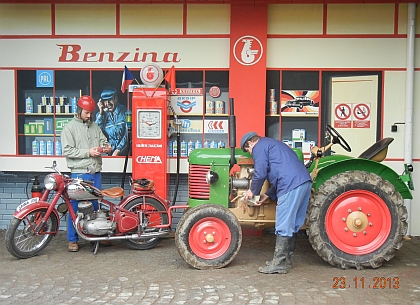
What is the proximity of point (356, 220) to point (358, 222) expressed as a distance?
0.03 meters

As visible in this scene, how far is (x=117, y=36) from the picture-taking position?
26.0ft

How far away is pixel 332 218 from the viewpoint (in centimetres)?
586

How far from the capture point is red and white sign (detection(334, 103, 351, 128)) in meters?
7.82

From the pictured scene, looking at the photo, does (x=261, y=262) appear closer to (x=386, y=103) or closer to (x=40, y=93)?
(x=386, y=103)

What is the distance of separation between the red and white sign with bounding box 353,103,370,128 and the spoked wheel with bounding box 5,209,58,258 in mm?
4642

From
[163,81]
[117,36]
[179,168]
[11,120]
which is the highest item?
[117,36]

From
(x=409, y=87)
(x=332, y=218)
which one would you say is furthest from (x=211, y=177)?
(x=409, y=87)

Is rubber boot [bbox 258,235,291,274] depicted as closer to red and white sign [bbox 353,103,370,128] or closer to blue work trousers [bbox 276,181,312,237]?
blue work trousers [bbox 276,181,312,237]

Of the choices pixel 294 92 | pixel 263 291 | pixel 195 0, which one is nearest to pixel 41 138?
pixel 195 0

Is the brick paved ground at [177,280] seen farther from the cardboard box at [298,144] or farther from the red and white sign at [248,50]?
the red and white sign at [248,50]

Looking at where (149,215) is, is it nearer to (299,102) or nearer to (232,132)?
(232,132)

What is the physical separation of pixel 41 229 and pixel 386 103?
529cm

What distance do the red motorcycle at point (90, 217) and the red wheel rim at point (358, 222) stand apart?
1.87 meters

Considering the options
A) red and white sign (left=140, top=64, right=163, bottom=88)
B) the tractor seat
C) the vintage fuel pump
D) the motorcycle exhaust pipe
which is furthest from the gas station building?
the tractor seat
